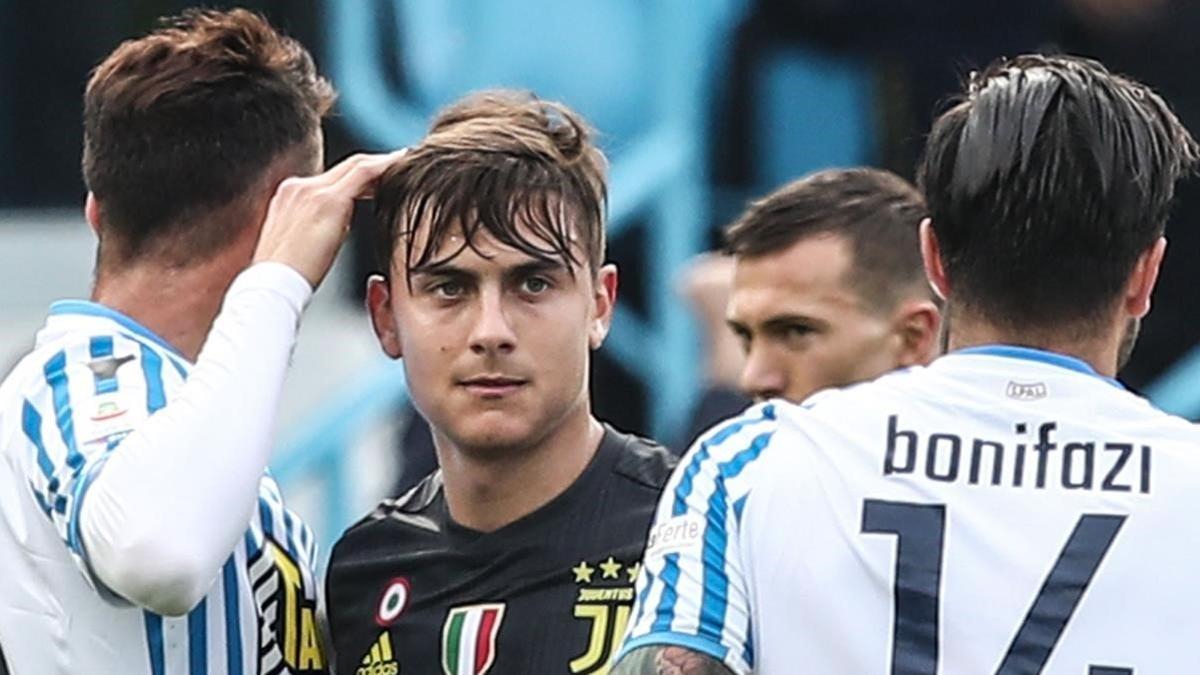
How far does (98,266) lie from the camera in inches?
150

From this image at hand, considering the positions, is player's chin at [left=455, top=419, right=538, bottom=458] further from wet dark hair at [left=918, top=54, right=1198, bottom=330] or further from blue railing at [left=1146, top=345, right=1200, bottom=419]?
blue railing at [left=1146, top=345, right=1200, bottom=419]

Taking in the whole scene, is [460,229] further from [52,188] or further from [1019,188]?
[52,188]

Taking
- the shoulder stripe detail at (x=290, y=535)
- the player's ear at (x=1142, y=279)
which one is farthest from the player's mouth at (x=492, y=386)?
the player's ear at (x=1142, y=279)

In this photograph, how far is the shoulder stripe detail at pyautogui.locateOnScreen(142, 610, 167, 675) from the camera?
356 centimetres

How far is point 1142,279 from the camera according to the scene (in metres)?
3.13

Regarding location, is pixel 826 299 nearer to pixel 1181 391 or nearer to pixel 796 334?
pixel 796 334

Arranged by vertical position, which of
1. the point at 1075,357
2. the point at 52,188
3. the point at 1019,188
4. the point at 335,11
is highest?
the point at 1019,188

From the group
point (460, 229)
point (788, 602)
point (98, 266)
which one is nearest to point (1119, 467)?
point (788, 602)

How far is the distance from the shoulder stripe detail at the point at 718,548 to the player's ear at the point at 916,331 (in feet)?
5.04

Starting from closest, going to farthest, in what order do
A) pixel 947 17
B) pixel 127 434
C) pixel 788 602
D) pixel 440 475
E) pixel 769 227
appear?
pixel 788 602
pixel 127 434
pixel 440 475
pixel 769 227
pixel 947 17

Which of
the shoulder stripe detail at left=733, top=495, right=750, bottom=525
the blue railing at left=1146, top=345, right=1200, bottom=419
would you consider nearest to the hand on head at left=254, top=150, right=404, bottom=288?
the shoulder stripe detail at left=733, top=495, right=750, bottom=525

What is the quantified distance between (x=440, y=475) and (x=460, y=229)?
15.6 inches

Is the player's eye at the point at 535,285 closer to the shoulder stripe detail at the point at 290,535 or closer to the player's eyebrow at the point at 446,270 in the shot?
the player's eyebrow at the point at 446,270

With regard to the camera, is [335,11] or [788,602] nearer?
[788,602]
